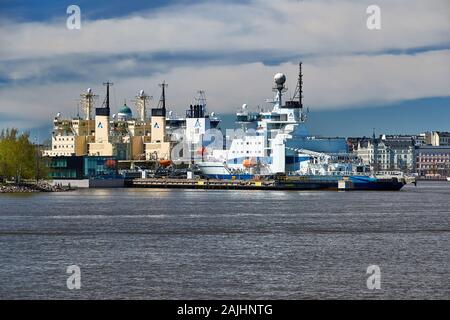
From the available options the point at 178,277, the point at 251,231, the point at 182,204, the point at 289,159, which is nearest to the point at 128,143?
the point at 289,159

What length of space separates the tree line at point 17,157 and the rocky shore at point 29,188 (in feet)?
3.86

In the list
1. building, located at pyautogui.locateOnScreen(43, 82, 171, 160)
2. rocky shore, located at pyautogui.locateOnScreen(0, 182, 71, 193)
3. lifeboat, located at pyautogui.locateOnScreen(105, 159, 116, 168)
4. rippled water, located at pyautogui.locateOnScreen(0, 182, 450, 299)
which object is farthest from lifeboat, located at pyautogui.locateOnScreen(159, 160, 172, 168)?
rippled water, located at pyautogui.locateOnScreen(0, 182, 450, 299)

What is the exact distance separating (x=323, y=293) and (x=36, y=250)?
54.5ft

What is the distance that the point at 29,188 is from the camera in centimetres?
11688

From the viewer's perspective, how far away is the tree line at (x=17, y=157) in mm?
111625

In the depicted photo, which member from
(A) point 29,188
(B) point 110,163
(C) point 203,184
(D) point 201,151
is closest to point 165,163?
(D) point 201,151

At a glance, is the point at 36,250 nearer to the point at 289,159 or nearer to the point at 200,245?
the point at 200,245

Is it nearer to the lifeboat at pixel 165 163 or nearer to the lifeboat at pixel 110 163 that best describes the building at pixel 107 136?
the lifeboat at pixel 165 163

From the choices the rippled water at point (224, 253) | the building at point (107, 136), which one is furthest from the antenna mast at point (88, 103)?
the rippled water at point (224, 253)

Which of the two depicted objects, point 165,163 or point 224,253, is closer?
point 224,253

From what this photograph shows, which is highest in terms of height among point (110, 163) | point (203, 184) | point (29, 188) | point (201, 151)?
point (201, 151)

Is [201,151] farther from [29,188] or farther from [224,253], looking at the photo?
[224,253]

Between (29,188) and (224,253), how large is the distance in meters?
77.3
